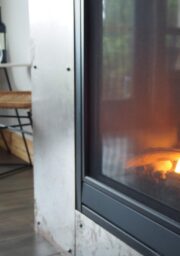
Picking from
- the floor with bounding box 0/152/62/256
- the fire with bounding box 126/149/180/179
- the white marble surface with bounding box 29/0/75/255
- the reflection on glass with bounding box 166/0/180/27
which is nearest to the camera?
the reflection on glass with bounding box 166/0/180/27

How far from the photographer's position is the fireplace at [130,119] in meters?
1.13

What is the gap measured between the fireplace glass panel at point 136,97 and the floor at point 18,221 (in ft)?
1.80

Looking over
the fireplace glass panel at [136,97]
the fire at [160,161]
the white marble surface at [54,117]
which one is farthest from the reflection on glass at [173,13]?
the white marble surface at [54,117]

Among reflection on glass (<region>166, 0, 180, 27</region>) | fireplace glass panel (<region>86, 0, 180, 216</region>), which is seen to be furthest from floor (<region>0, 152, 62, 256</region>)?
reflection on glass (<region>166, 0, 180, 27</region>)

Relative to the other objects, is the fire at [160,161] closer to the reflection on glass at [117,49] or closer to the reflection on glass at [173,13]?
the reflection on glass at [117,49]

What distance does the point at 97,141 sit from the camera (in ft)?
4.74

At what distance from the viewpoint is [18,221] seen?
2.09 meters

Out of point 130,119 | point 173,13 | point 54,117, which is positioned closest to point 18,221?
point 54,117

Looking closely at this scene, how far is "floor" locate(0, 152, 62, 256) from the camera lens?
5.86 feet

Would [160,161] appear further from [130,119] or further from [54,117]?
[54,117]

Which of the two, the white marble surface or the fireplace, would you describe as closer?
the fireplace

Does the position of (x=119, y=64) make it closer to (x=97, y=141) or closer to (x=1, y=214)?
(x=97, y=141)

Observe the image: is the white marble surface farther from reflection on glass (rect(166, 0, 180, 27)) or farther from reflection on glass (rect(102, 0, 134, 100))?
reflection on glass (rect(166, 0, 180, 27))

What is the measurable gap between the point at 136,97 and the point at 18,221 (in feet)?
3.61
